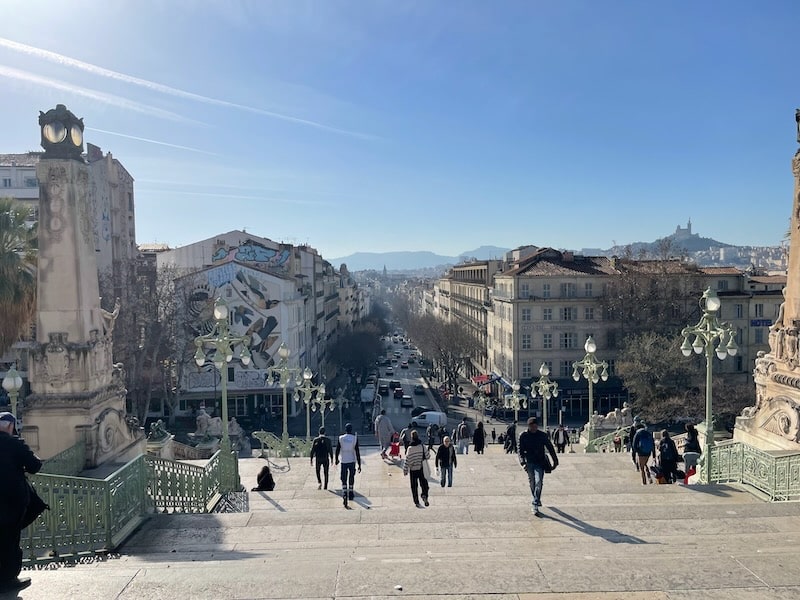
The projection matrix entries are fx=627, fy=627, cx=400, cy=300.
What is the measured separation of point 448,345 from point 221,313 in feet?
160

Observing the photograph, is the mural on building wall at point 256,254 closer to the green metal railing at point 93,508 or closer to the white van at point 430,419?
the white van at point 430,419

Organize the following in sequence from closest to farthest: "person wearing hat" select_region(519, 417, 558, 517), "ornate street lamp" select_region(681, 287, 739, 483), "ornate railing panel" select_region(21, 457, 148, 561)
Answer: "ornate railing panel" select_region(21, 457, 148, 561) < "person wearing hat" select_region(519, 417, 558, 517) < "ornate street lamp" select_region(681, 287, 739, 483)

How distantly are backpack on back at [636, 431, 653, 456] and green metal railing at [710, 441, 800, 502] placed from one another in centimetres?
127

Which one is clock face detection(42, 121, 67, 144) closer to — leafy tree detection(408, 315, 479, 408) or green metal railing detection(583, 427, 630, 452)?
green metal railing detection(583, 427, 630, 452)

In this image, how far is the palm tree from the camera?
16484 mm

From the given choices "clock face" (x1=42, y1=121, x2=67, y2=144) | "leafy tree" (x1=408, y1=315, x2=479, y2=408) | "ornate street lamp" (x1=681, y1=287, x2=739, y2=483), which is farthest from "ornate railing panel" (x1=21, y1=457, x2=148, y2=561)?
"leafy tree" (x1=408, y1=315, x2=479, y2=408)

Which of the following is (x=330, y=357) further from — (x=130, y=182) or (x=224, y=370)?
(x=224, y=370)

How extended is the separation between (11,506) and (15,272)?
12819 mm

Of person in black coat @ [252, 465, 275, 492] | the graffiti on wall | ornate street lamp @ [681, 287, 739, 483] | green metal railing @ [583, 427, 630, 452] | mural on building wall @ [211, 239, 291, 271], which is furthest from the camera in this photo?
mural on building wall @ [211, 239, 291, 271]

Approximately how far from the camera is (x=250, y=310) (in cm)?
5009

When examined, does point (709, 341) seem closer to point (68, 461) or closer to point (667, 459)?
point (667, 459)

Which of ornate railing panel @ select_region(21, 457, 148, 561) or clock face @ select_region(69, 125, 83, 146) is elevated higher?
clock face @ select_region(69, 125, 83, 146)

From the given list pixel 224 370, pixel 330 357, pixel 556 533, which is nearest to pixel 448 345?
pixel 330 357

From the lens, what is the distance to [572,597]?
5906 mm
